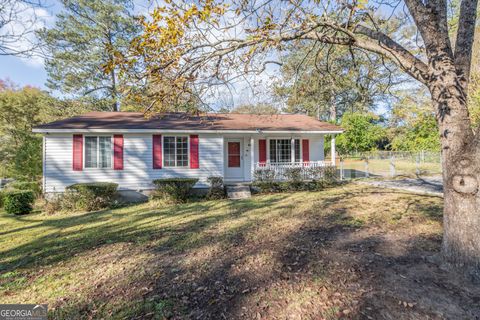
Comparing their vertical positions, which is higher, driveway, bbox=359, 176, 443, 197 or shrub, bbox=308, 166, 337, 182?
shrub, bbox=308, 166, 337, 182

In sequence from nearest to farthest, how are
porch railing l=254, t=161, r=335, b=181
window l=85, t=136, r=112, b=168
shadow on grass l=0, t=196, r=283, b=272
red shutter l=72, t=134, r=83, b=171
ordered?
shadow on grass l=0, t=196, r=283, b=272
red shutter l=72, t=134, r=83, b=171
window l=85, t=136, r=112, b=168
porch railing l=254, t=161, r=335, b=181

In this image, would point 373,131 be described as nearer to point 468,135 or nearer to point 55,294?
point 468,135

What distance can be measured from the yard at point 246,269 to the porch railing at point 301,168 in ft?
16.1

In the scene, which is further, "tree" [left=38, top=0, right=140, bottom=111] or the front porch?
"tree" [left=38, top=0, right=140, bottom=111]

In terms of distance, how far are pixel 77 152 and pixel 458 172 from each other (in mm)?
11644

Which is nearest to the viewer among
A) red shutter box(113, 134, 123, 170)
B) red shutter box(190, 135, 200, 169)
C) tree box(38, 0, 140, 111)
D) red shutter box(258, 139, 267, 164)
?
red shutter box(113, 134, 123, 170)

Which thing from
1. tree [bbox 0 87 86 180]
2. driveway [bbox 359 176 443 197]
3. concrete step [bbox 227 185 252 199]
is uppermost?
tree [bbox 0 87 86 180]

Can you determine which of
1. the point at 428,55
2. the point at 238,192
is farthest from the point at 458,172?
the point at 238,192

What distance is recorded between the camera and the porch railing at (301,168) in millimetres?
11203

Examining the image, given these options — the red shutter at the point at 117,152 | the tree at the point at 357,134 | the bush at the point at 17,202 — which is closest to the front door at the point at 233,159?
the red shutter at the point at 117,152

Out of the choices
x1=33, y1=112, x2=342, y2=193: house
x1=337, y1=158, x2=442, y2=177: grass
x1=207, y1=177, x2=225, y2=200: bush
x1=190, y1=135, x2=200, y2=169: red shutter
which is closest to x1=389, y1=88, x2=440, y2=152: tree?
x1=337, y1=158, x2=442, y2=177: grass

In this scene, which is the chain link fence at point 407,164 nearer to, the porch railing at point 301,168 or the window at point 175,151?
the porch railing at point 301,168

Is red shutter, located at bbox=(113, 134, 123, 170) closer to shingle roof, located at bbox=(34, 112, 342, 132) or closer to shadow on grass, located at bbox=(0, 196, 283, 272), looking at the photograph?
shingle roof, located at bbox=(34, 112, 342, 132)

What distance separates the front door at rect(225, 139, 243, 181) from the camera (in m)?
12.1
